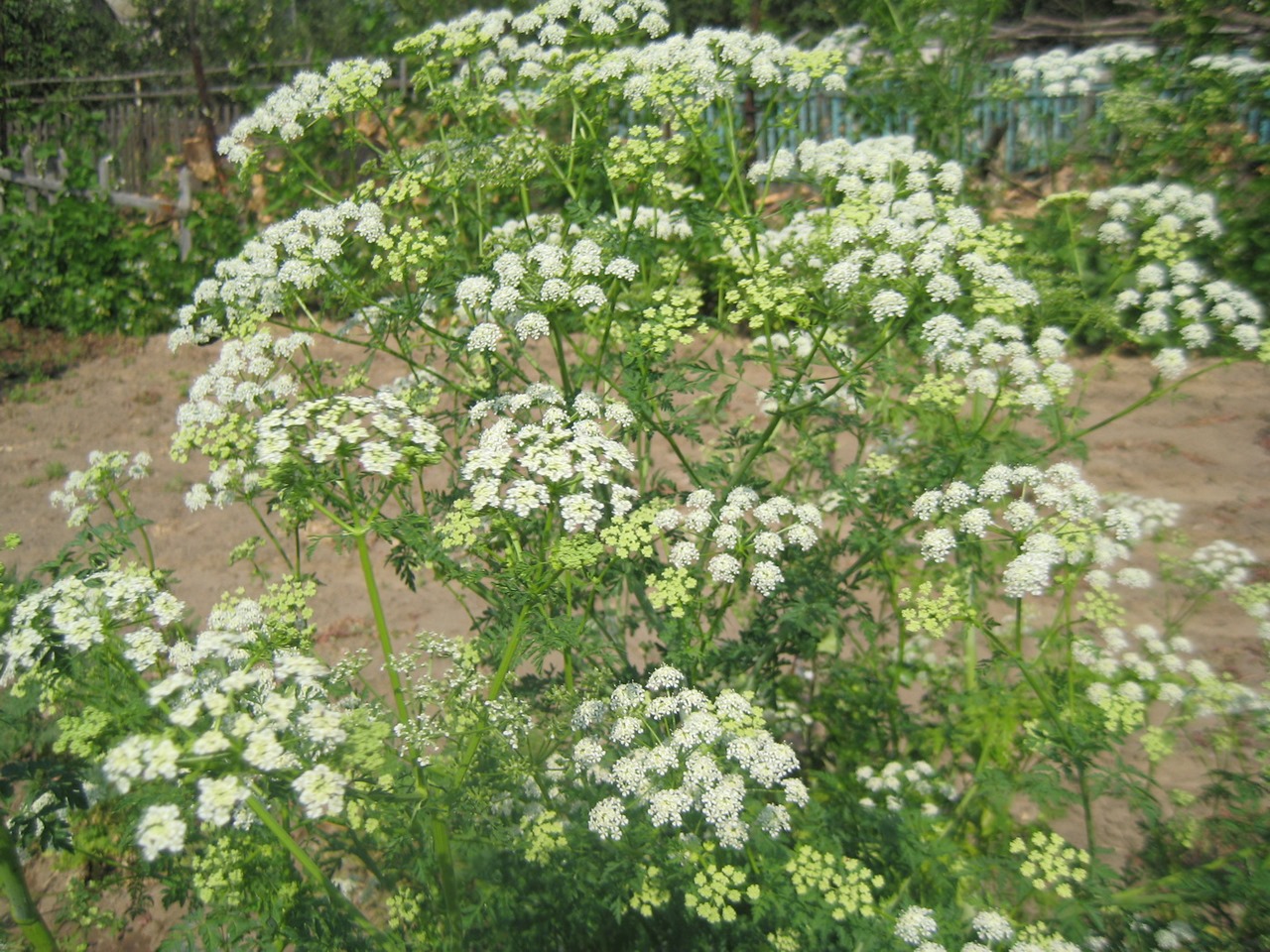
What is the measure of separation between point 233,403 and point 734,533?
2.22 meters

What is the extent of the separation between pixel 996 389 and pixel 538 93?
7.37 ft

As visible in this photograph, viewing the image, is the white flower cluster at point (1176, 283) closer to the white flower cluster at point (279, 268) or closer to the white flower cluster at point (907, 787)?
the white flower cluster at point (907, 787)

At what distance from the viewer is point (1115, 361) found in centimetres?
986

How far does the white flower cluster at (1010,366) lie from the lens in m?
3.52

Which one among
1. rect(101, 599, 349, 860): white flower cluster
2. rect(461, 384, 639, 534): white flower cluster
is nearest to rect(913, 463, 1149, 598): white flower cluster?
rect(461, 384, 639, 534): white flower cluster

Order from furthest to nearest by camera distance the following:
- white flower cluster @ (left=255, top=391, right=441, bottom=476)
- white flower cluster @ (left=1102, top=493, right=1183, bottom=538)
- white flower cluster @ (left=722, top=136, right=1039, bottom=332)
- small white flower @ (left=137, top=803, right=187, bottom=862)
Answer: white flower cluster @ (left=1102, top=493, right=1183, bottom=538) < white flower cluster @ (left=722, top=136, right=1039, bottom=332) < white flower cluster @ (left=255, top=391, right=441, bottom=476) < small white flower @ (left=137, top=803, right=187, bottom=862)

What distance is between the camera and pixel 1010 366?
366cm

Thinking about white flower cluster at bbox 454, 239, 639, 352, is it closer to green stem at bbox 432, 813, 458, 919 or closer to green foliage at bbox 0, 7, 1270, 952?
green foliage at bbox 0, 7, 1270, 952

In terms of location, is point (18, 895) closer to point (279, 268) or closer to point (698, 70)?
point (279, 268)

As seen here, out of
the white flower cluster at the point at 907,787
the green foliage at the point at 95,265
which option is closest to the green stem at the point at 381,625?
the white flower cluster at the point at 907,787

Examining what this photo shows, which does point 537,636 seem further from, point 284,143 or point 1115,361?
point 1115,361

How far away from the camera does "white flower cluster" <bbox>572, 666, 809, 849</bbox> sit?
268cm

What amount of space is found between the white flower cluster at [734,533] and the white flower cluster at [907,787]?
1.19 m

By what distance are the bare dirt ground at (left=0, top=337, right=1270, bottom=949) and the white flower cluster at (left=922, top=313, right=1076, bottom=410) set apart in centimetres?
101
